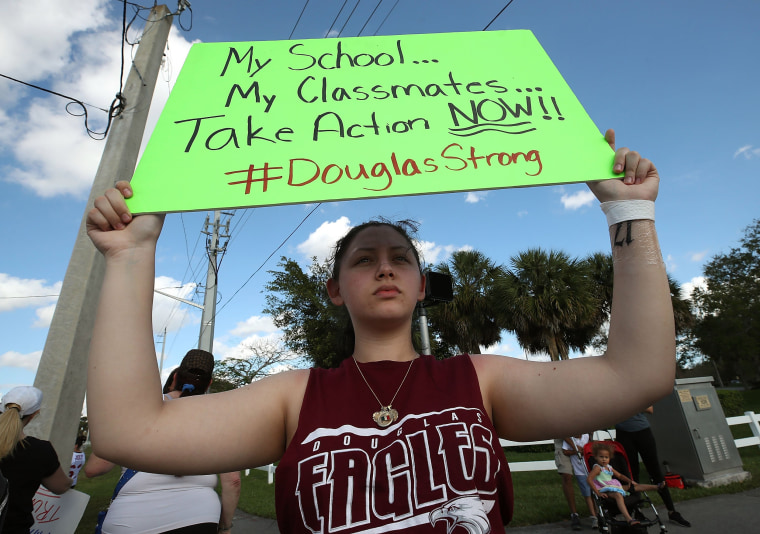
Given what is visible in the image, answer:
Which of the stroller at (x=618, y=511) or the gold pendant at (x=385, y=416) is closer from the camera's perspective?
the gold pendant at (x=385, y=416)

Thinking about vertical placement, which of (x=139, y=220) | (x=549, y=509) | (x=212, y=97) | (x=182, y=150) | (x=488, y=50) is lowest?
(x=549, y=509)

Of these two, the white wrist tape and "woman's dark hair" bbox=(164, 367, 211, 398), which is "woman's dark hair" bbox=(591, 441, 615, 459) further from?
the white wrist tape

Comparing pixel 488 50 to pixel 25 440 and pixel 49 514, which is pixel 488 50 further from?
pixel 49 514

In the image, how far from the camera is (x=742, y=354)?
29422 millimetres

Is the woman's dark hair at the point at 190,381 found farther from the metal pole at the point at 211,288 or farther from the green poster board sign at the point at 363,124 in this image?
the metal pole at the point at 211,288

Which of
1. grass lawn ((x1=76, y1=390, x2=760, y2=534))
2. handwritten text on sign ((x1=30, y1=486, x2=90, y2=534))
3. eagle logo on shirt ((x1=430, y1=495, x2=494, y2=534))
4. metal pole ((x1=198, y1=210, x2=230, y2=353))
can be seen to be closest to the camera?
eagle logo on shirt ((x1=430, y1=495, x2=494, y2=534))

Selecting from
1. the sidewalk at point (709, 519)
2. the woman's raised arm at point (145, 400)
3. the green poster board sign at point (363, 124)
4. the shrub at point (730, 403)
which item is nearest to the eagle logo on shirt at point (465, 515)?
the woman's raised arm at point (145, 400)

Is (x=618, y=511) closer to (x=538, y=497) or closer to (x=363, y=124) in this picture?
(x=538, y=497)

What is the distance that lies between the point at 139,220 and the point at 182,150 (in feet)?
0.93

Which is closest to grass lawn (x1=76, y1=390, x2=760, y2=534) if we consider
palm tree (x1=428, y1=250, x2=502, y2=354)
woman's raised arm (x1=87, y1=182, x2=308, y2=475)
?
woman's raised arm (x1=87, y1=182, x2=308, y2=475)

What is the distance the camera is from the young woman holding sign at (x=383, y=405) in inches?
34.1

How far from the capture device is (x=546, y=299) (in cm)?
1638

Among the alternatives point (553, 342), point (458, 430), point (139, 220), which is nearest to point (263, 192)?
point (139, 220)

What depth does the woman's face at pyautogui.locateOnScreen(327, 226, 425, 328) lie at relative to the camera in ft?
3.92
